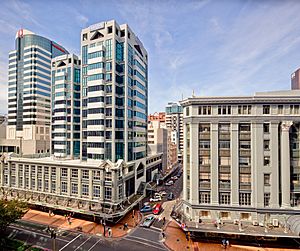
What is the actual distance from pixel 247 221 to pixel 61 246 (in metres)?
31.7

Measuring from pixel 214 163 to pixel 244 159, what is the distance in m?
5.39

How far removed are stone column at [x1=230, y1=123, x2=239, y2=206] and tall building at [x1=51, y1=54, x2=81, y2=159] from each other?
45034 millimetres

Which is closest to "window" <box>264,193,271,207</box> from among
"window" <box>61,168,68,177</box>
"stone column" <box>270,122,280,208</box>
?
"stone column" <box>270,122,280,208</box>

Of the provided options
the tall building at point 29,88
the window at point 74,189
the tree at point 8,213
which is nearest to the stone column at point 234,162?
the window at point 74,189

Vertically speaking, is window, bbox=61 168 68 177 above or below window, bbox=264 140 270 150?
below

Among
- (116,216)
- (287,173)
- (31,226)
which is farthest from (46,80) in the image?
(287,173)

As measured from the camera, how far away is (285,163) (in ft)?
114

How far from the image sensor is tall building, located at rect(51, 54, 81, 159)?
6209cm

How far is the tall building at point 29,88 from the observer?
9100cm

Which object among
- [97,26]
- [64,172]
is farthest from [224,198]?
[97,26]

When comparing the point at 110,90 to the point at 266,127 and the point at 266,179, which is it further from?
the point at 266,179

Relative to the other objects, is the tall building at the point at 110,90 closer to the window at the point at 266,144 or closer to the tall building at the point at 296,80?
the window at the point at 266,144

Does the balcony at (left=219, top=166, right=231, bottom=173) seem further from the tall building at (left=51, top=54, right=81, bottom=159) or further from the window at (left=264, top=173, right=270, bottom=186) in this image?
the tall building at (left=51, top=54, right=81, bottom=159)

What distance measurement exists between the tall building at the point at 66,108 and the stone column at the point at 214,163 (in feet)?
137
